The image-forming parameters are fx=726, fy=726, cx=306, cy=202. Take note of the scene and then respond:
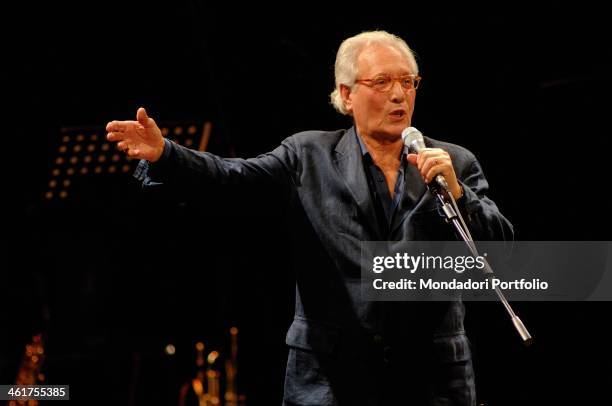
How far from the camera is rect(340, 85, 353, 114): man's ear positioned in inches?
83.0

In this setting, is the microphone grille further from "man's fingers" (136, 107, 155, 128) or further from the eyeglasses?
"man's fingers" (136, 107, 155, 128)

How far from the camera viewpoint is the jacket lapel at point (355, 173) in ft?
5.90

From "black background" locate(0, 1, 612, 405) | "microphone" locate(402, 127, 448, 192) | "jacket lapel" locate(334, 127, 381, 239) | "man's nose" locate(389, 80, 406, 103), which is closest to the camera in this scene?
"microphone" locate(402, 127, 448, 192)

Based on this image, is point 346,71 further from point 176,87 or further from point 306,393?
point 176,87

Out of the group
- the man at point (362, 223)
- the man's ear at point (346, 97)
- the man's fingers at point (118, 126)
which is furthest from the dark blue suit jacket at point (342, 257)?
the man's ear at point (346, 97)

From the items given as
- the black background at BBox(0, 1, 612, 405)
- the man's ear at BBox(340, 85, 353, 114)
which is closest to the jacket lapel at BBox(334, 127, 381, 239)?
the man's ear at BBox(340, 85, 353, 114)

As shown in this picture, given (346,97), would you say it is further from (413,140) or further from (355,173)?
(413,140)

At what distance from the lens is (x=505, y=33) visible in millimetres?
3264

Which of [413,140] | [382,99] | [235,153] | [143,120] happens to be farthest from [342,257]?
[235,153]

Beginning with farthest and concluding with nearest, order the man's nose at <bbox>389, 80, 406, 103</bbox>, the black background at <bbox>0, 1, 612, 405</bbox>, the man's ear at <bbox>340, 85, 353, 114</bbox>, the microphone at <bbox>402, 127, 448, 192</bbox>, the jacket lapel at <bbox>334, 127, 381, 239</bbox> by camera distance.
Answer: the black background at <bbox>0, 1, 612, 405</bbox> < the man's ear at <bbox>340, 85, 353, 114</bbox> < the man's nose at <bbox>389, 80, 406, 103</bbox> < the jacket lapel at <bbox>334, 127, 381, 239</bbox> < the microphone at <bbox>402, 127, 448, 192</bbox>

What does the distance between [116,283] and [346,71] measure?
1.61 m

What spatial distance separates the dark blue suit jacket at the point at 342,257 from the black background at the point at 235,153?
1162mm

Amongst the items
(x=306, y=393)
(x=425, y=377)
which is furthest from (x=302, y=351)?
(x=425, y=377)

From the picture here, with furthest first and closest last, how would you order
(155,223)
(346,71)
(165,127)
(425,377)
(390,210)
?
(155,223) < (165,127) < (346,71) < (390,210) < (425,377)
